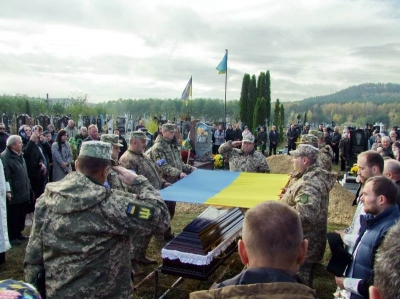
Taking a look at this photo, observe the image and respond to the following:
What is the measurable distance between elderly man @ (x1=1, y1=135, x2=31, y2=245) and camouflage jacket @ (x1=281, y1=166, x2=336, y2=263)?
455 cm

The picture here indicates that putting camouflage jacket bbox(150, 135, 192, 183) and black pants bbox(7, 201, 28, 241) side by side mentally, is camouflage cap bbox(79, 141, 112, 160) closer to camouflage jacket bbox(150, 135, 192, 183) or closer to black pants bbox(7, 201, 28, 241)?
camouflage jacket bbox(150, 135, 192, 183)

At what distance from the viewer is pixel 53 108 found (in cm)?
4716

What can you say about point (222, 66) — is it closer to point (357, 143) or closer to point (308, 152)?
point (357, 143)

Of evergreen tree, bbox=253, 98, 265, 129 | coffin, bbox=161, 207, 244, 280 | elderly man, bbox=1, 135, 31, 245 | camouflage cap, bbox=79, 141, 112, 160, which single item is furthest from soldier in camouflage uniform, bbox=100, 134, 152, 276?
evergreen tree, bbox=253, 98, 265, 129

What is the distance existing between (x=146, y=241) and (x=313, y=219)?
8.45 feet

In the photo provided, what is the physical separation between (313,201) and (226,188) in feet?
6.28

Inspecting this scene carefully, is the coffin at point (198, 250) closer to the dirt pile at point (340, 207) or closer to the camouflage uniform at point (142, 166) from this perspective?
the camouflage uniform at point (142, 166)

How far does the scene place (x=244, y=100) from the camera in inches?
1485

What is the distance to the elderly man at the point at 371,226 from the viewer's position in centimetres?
287

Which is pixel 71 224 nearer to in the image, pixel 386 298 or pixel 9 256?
pixel 386 298

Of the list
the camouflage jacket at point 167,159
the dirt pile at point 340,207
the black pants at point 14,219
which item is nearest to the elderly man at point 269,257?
the camouflage jacket at point 167,159

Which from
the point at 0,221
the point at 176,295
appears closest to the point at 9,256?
the point at 0,221

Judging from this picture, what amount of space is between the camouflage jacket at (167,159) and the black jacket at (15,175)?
2182mm

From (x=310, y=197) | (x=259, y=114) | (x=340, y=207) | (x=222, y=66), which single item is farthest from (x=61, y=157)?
(x=259, y=114)
